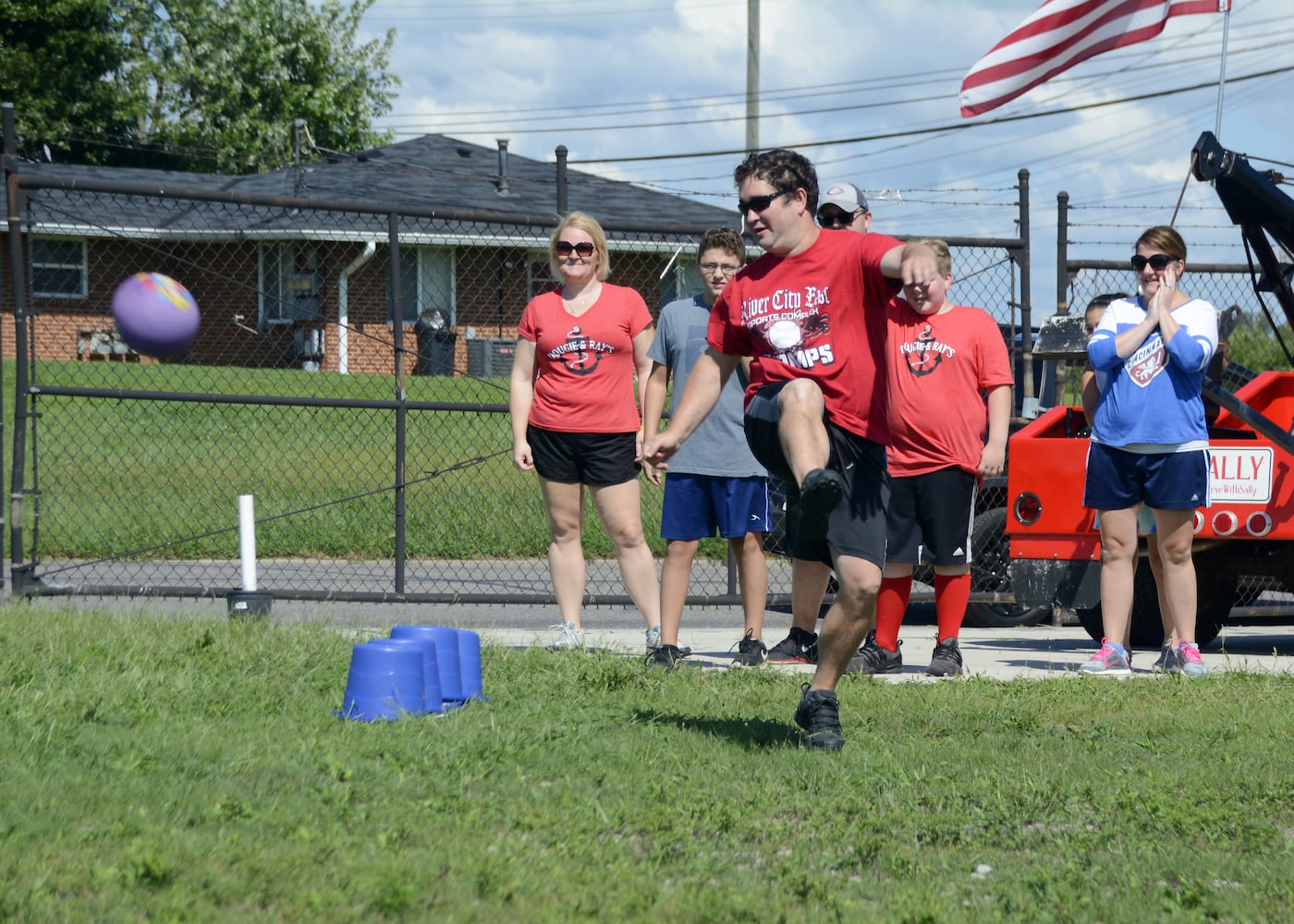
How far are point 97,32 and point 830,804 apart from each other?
4068 centimetres

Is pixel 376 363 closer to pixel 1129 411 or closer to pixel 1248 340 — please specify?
pixel 1248 340

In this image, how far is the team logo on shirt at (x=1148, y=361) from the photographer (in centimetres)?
682

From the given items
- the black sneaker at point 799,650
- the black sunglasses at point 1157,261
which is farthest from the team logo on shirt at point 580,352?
the black sunglasses at point 1157,261

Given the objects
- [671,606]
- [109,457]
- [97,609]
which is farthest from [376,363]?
[671,606]

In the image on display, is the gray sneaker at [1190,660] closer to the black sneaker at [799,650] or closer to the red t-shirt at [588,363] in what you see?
the black sneaker at [799,650]

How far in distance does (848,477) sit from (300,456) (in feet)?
36.0

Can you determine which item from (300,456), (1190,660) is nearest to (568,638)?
Answer: (1190,660)

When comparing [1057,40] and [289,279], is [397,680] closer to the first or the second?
[1057,40]

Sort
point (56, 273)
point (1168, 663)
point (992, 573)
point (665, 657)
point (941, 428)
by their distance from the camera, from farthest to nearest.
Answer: point (56, 273)
point (992, 573)
point (1168, 663)
point (665, 657)
point (941, 428)

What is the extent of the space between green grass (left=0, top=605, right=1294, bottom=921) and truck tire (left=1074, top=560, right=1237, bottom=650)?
2.07m

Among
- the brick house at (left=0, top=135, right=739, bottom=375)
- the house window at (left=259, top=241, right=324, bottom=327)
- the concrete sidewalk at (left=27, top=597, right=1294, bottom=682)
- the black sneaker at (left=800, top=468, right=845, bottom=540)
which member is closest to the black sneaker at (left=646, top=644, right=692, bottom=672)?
the concrete sidewalk at (left=27, top=597, right=1294, bottom=682)

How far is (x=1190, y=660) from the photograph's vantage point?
6914mm

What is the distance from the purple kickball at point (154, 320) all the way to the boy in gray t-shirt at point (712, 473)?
134 inches

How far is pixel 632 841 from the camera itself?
3824 mm
